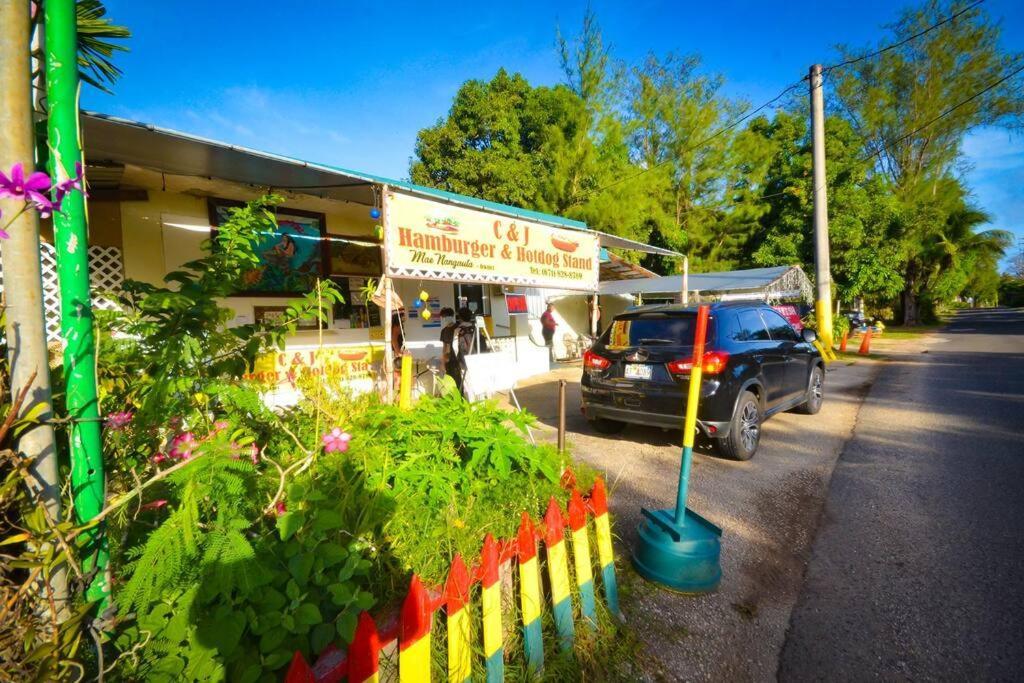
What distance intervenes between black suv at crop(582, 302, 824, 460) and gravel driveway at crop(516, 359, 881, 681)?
411 millimetres

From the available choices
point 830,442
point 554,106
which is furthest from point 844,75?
point 830,442

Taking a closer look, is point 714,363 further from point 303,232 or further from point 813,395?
point 303,232

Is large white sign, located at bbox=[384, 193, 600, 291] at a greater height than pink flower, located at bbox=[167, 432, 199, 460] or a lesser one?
greater

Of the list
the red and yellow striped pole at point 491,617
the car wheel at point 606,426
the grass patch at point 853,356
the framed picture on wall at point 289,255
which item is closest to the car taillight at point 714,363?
the car wheel at point 606,426

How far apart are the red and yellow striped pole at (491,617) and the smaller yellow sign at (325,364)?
4414 millimetres

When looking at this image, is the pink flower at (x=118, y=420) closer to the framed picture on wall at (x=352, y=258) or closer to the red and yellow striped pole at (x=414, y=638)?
the red and yellow striped pole at (x=414, y=638)

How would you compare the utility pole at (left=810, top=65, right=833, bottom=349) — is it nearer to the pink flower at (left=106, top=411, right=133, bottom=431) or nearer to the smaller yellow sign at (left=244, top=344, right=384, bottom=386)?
the smaller yellow sign at (left=244, top=344, right=384, bottom=386)

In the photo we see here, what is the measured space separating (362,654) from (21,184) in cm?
144

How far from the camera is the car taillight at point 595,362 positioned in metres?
5.09

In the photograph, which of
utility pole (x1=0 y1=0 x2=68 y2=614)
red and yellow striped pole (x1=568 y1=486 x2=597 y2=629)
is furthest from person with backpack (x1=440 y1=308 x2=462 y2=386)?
utility pole (x1=0 y1=0 x2=68 y2=614)

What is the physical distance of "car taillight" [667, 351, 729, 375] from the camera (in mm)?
4398

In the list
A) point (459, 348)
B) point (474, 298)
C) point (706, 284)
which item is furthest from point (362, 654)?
point (706, 284)

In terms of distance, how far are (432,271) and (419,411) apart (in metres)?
2.38

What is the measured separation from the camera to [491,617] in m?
1.74
